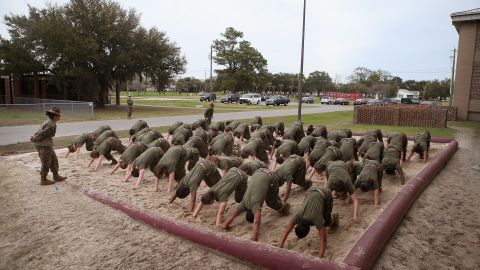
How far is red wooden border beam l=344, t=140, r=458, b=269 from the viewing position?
14.9 ft

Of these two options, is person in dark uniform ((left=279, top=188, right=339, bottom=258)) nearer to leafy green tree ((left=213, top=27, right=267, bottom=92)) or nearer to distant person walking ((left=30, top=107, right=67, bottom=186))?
distant person walking ((left=30, top=107, right=67, bottom=186))

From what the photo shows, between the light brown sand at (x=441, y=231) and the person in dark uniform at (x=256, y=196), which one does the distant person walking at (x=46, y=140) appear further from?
the light brown sand at (x=441, y=231)

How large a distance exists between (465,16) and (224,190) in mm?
27480

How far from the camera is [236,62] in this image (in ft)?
232

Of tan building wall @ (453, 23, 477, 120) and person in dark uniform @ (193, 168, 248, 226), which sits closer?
person in dark uniform @ (193, 168, 248, 226)

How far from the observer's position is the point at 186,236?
216 inches

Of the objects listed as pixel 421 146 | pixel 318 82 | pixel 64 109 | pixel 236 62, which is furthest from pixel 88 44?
pixel 318 82

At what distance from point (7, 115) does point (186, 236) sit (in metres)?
22.0

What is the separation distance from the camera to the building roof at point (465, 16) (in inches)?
1003

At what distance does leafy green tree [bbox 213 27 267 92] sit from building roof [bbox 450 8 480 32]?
1803 inches

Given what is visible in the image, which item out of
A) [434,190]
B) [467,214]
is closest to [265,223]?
[467,214]

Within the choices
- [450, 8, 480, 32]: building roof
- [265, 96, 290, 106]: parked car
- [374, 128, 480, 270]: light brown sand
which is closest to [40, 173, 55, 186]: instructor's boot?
[374, 128, 480, 270]: light brown sand

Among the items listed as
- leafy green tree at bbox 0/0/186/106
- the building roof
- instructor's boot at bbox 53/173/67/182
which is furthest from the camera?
leafy green tree at bbox 0/0/186/106

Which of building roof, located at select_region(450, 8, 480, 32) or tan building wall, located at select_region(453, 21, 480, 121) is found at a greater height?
building roof, located at select_region(450, 8, 480, 32)
